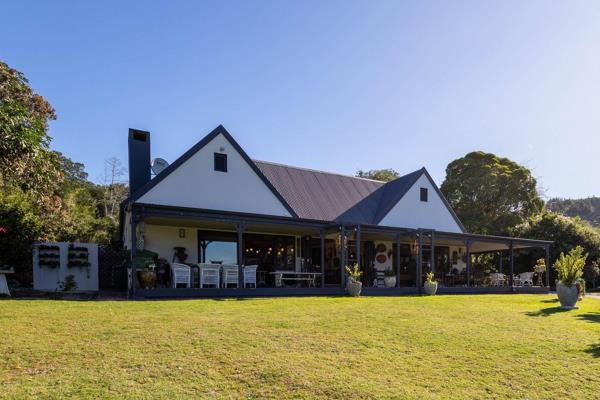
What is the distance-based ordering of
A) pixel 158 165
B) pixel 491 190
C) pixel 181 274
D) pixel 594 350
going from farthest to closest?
1. pixel 491 190
2. pixel 158 165
3. pixel 181 274
4. pixel 594 350

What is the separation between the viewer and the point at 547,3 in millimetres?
10750

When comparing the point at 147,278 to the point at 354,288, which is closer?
the point at 147,278

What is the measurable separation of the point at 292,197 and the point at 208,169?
417 cm

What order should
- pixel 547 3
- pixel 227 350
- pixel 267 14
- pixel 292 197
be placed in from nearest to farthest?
pixel 227 350, pixel 547 3, pixel 267 14, pixel 292 197

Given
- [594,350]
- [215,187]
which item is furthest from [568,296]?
[215,187]

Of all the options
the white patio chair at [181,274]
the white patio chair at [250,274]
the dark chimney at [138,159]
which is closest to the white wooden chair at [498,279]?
the white patio chair at [250,274]

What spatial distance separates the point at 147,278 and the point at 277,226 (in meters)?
5.15

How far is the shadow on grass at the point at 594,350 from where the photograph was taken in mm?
6586

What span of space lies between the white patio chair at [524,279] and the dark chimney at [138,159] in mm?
18033

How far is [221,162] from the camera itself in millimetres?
16672

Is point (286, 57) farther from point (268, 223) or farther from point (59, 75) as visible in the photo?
point (59, 75)

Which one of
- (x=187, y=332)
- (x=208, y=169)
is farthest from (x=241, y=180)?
(x=187, y=332)

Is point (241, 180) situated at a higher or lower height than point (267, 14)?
lower

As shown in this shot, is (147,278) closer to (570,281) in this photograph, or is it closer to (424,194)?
(570,281)
